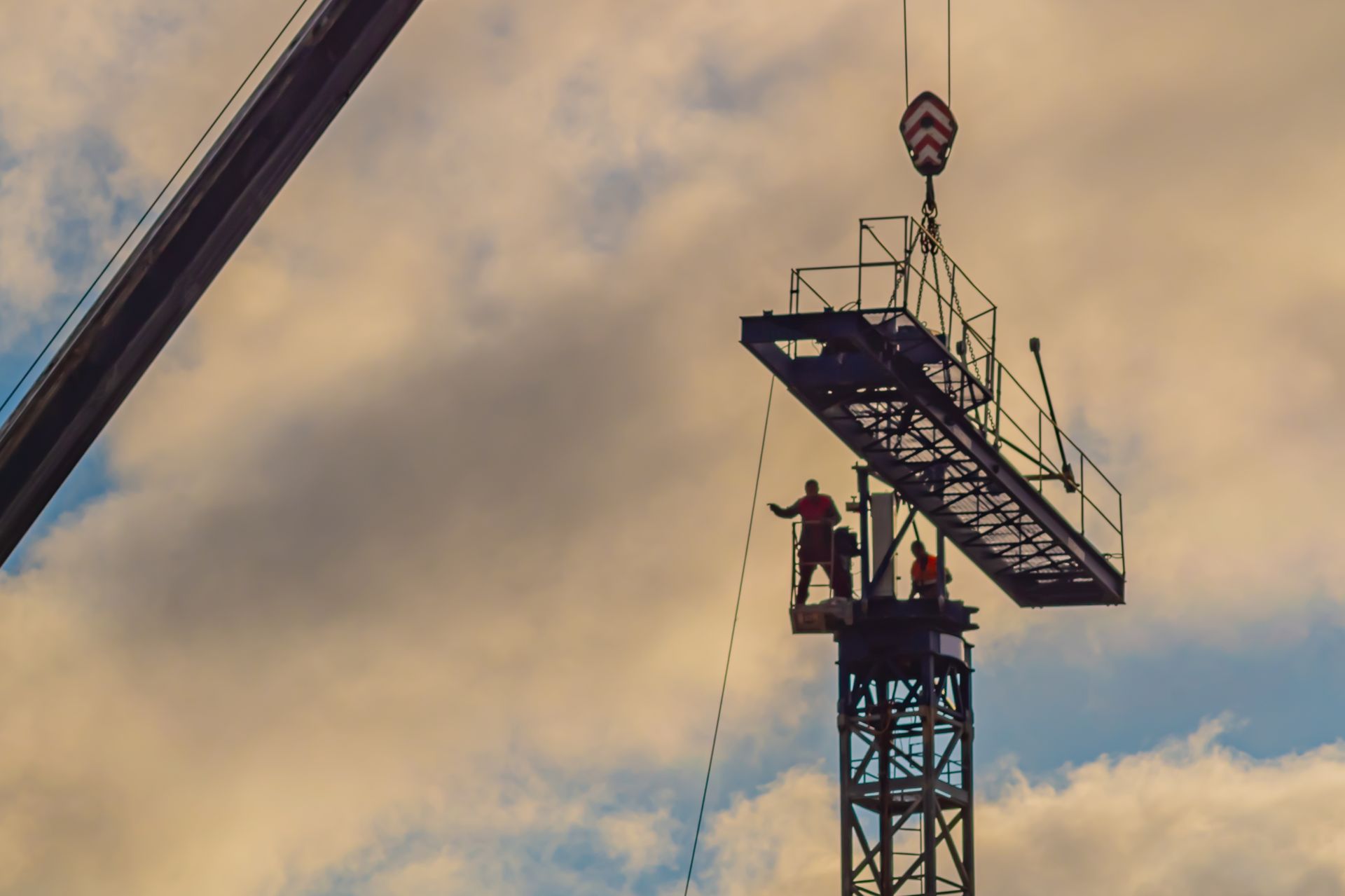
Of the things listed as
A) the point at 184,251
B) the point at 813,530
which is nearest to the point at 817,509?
the point at 813,530

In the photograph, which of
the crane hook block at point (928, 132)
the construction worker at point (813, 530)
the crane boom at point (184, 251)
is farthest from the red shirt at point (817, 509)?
the crane boom at point (184, 251)

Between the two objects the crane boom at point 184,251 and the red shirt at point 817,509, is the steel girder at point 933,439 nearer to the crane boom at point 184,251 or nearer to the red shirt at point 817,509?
the red shirt at point 817,509

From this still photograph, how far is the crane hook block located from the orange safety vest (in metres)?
7.13

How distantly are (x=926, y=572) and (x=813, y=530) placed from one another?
271cm

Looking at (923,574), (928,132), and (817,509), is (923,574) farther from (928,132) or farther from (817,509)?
(928,132)

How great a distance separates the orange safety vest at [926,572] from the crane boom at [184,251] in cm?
2046

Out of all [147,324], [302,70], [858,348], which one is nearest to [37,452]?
[147,324]

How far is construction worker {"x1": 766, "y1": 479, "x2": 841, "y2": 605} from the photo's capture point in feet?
138

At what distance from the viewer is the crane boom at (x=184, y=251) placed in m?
24.5

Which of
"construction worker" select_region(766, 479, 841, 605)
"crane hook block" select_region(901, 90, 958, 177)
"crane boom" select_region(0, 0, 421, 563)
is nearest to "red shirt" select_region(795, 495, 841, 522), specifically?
"construction worker" select_region(766, 479, 841, 605)

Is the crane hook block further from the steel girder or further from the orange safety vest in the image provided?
the orange safety vest

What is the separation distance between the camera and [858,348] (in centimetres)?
3891

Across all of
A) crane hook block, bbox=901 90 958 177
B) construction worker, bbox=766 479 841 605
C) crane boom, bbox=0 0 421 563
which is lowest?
crane boom, bbox=0 0 421 563

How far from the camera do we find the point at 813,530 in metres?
42.4
